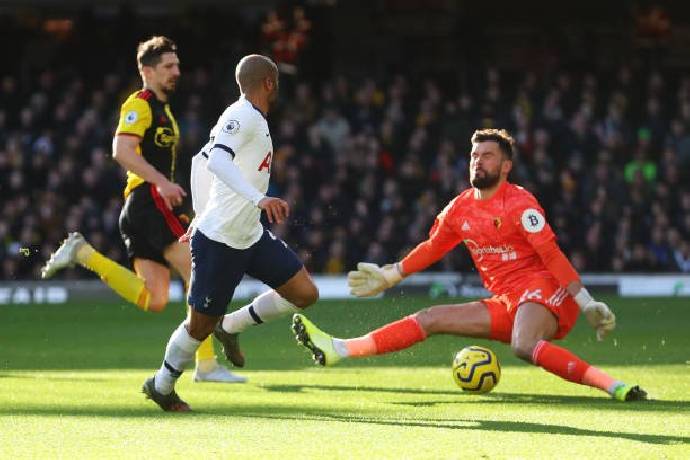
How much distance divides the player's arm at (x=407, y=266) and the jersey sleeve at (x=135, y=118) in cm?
156

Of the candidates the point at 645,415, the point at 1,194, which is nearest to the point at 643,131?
the point at 1,194

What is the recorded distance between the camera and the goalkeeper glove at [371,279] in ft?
30.8

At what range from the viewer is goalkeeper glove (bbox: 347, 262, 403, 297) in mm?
9398

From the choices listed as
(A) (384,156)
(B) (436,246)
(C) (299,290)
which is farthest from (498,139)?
(A) (384,156)

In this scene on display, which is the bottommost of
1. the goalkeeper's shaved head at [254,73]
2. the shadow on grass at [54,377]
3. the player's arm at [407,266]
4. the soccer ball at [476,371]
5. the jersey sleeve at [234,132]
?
the shadow on grass at [54,377]

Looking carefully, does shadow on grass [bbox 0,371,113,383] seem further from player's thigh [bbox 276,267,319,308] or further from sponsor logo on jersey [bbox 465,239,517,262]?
sponsor logo on jersey [bbox 465,239,517,262]

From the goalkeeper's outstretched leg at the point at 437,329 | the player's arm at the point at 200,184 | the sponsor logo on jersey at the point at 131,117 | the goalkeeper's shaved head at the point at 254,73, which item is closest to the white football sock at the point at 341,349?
the goalkeeper's outstretched leg at the point at 437,329

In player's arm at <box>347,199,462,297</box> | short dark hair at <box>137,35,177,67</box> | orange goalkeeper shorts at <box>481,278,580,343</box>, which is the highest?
short dark hair at <box>137,35,177,67</box>

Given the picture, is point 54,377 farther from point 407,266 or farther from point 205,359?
point 407,266

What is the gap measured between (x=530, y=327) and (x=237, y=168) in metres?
2.09

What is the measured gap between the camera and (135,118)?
31.9ft

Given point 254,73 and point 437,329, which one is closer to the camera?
point 254,73

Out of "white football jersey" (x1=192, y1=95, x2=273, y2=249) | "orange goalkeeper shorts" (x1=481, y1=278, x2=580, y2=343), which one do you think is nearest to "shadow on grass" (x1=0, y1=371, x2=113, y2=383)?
"white football jersey" (x1=192, y1=95, x2=273, y2=249)

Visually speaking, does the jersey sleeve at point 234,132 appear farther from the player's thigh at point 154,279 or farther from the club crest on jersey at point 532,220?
the player's thigh at point 154,279
